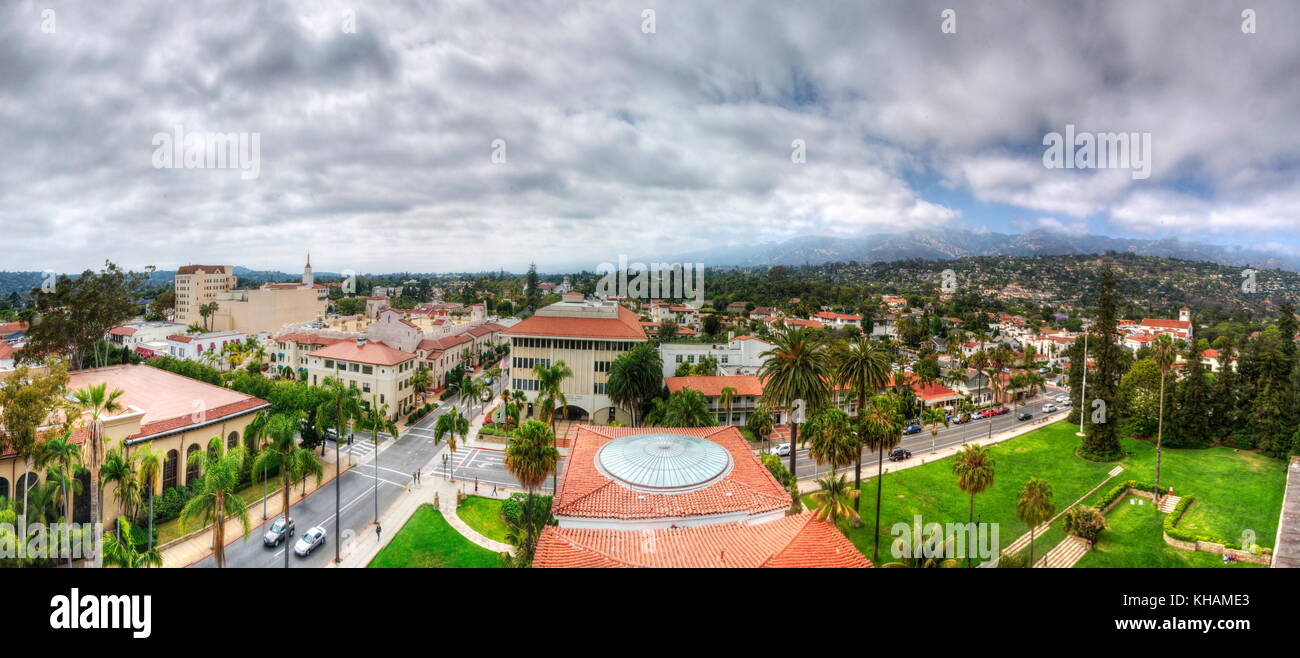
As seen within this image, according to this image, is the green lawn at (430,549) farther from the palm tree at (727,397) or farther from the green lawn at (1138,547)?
the green lawn at (1138,547)

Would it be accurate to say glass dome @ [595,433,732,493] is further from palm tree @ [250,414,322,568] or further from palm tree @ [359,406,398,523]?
palm tree @ [359,406,398,523]

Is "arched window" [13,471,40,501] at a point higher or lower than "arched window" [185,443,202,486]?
higher

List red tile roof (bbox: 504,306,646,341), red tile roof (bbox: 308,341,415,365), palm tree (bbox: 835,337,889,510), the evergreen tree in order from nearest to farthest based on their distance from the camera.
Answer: palm tree (bbox: 835,337,889,510) < the evergreen tree < red tile roof (bbox: 504,306,646,341) < red tile roof (bbox: 308,341,415,365)

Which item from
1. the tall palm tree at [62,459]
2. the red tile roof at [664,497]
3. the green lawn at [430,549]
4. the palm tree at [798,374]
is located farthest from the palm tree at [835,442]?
the tall palm tree at [62,459]

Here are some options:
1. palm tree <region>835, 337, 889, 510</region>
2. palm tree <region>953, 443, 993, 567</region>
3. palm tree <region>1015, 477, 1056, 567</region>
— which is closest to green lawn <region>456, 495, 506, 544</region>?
palm tree <region>835, 337, 889, 510</region>
